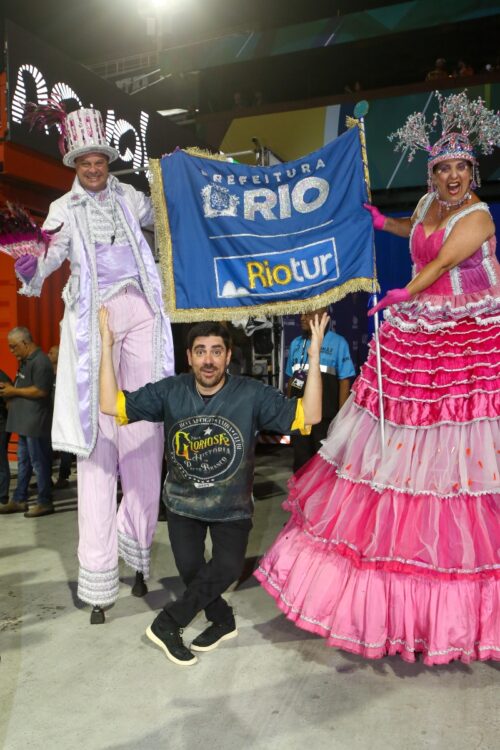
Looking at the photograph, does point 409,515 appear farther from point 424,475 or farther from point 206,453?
point 206,453

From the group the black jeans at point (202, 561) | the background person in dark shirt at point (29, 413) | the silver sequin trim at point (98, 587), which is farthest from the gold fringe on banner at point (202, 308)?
the background person in dark shirt at point (29, 413)

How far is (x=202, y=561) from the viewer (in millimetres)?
3045

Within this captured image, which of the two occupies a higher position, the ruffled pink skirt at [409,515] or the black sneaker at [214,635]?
the ruffled pink skirt at [409,515]

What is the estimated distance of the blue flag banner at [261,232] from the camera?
329 cm

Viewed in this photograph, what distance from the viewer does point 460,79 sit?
9.29 m

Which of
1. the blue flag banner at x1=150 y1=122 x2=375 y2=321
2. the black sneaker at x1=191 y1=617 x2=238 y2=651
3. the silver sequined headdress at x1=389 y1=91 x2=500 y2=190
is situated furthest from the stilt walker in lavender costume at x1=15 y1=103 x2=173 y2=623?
the silver sequined headdress at x1=389 y1=91 x2=500 y2=190

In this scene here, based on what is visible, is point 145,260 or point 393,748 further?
point 145,260

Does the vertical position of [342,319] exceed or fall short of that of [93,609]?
it exceeds it

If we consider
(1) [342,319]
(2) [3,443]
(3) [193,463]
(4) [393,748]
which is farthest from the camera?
(1) [342,319]

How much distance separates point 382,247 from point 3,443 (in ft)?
21.1

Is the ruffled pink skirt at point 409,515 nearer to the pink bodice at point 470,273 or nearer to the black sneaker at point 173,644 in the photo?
the pink bodice at point 470,273

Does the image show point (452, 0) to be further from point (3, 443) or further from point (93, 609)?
point (93, 609)

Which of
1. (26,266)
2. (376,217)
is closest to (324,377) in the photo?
(376,217)

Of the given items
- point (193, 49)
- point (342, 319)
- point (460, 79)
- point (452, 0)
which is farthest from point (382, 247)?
point (193, 49)
